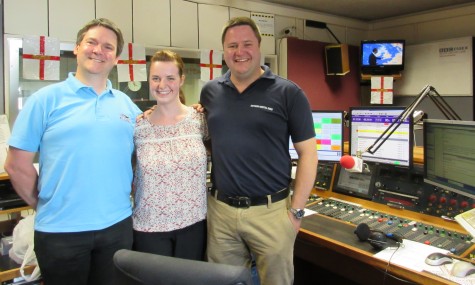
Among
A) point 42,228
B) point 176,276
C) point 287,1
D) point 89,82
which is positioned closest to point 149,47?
point 287,1

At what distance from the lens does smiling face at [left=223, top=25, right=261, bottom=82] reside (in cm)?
166

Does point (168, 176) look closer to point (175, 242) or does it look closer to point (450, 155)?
point (175, 242)

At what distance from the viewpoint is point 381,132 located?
2.16 meters

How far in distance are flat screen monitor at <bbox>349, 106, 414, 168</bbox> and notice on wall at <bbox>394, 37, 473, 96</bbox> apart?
9.73 ft

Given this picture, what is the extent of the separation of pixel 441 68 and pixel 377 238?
13.8 ft

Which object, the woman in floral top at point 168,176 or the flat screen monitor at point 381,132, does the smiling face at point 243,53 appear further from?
the flat screen monitor at point 381,132

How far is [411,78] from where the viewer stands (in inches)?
212

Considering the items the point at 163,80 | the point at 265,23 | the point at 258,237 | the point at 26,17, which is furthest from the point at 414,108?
the point at 265,23

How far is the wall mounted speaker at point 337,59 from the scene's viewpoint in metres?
5.06

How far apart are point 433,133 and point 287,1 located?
3.48 metres

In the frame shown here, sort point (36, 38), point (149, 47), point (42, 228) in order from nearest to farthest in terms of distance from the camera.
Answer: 1. point (42, 228)
2. point (36, 38)
3. point (149, 47)

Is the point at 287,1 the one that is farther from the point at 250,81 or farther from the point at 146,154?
the point at 146,154

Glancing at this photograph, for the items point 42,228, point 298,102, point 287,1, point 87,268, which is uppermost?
point 287,1

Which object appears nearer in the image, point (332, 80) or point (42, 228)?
point (42, 228)
